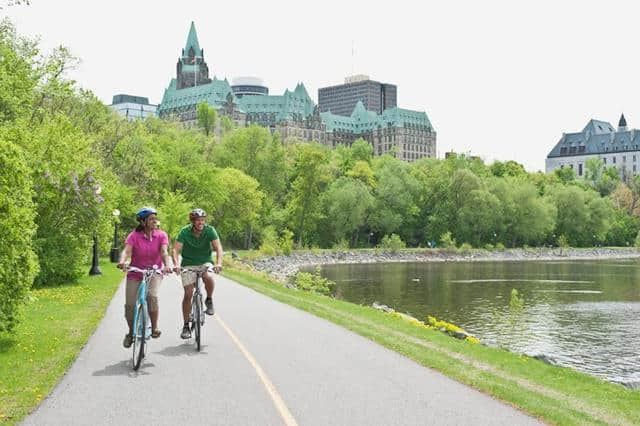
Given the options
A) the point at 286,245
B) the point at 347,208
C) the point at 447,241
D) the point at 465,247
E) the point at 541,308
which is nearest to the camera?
the point at 541,308

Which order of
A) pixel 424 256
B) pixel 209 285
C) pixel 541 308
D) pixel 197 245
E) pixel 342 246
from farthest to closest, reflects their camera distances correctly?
pixel 424 256 → pixel 342 246 → pixel 541 308 → pixel 209 285 → pixel 197 245

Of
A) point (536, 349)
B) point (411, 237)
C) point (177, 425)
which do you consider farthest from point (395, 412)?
point (411, 237)

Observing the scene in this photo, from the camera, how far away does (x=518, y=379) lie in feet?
40.1

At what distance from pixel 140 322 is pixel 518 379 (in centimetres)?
610

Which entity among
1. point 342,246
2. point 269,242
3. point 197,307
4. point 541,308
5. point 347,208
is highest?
point 347,208

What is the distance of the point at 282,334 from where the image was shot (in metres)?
15.5

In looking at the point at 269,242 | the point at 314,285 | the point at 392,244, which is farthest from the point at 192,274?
the point at 392,244

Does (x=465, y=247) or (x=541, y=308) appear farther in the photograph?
(x=465, y=247)

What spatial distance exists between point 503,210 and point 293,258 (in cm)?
3736

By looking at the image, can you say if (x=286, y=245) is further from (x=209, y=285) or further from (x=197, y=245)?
(x=197, y=245)

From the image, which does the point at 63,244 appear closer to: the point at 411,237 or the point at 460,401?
the point at 460,401

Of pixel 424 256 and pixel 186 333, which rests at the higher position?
pixel 186 333

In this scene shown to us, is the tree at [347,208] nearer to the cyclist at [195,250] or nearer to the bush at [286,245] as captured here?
the bush at [286,245]

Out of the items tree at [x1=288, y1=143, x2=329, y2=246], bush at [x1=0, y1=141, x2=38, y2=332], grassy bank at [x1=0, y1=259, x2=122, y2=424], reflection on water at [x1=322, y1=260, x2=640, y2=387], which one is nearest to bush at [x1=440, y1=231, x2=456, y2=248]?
tree at [x1=288, y1=143, x2=329, y2=246]
